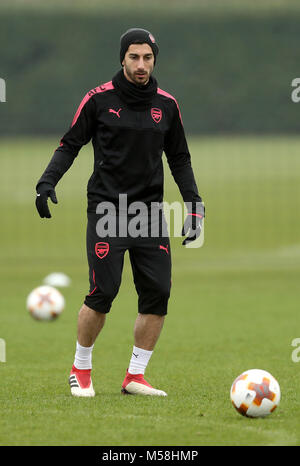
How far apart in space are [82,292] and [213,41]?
110 feet

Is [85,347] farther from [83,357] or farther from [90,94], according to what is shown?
[90,94]

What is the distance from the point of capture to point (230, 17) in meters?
48.8

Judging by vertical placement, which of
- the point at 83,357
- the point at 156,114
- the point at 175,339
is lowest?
the point at 175,339

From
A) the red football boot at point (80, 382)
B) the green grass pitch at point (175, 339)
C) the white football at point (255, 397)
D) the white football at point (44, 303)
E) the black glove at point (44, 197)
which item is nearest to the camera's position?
the green grass pitch at point (175, 339)

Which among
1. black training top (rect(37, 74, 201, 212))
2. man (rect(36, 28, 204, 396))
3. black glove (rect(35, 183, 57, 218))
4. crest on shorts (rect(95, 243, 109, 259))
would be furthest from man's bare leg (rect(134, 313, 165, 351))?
black glove (rect(35, 183, 57, 218))

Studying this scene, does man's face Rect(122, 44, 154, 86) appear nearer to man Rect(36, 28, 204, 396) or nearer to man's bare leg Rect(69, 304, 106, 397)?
man Rect(36, 28, 204, 396)

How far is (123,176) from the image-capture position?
7.43 metres

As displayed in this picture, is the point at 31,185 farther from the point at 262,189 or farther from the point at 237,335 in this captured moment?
the point at 237,335

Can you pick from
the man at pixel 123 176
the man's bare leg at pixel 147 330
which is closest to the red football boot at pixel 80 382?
the man at pixel 123 176

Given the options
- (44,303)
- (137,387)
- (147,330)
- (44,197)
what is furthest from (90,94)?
(44,303)

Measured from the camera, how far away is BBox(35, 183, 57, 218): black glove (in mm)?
7355

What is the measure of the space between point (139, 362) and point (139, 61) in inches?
91.8

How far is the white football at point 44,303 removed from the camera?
12.7 meters

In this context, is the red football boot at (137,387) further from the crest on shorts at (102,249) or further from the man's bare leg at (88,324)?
the crest on shorts at (102,249)
